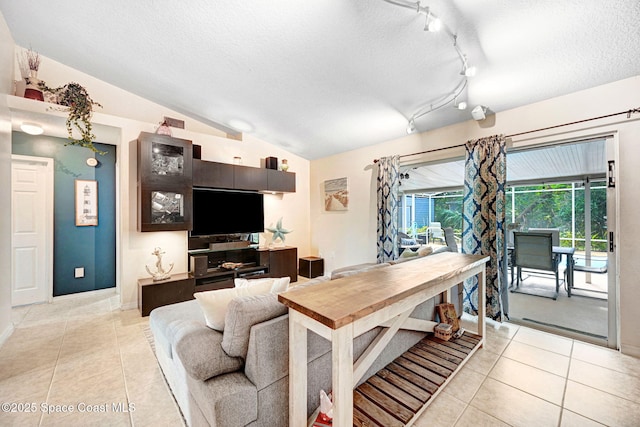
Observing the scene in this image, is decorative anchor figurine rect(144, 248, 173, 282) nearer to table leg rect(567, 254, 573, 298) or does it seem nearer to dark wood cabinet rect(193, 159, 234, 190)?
dark wood cabinet rect(193, 159, 234, 190)

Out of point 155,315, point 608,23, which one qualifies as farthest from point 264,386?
point 608,23

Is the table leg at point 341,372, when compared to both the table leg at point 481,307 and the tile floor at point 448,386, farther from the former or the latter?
the table leg at point 481,307

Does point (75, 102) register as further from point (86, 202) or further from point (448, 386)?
point (448, 386)

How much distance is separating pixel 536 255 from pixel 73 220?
6789 mm

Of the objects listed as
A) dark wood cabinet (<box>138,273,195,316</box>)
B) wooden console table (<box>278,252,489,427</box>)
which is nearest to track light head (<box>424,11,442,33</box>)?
wooden console table (<box>278,252,489,427</box>)

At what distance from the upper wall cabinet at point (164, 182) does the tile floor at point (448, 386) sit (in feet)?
4.49

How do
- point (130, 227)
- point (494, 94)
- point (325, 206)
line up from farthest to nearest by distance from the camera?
1. point (325, 206)
2. point (130, 227)
3. point (494, 94)

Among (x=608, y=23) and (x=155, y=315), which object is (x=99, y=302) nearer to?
(x=155, y=315)

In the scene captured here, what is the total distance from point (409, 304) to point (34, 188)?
4.95 m

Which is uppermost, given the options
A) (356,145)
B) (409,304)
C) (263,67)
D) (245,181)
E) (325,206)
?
(263,67)

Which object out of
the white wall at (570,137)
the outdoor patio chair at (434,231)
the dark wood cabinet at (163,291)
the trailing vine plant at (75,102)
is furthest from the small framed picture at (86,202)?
the outdoor patio chair at (434,231)

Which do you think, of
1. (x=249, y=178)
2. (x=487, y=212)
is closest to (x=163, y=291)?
(x=249, y=178)

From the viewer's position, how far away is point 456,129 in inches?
125

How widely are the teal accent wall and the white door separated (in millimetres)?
78
